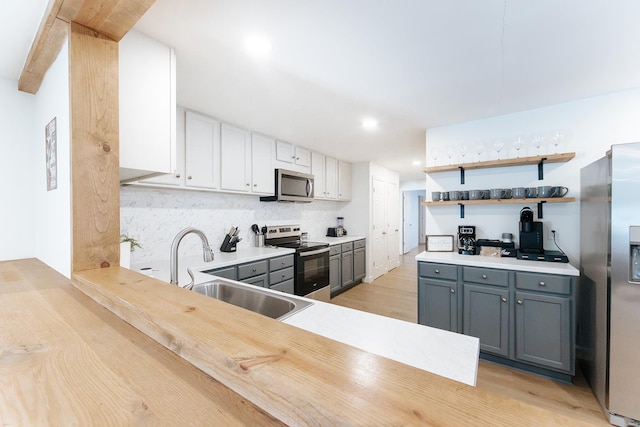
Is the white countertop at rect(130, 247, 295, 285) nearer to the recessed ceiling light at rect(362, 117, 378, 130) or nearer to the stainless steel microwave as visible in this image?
the stainless steel microwave

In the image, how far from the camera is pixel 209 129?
2.65m

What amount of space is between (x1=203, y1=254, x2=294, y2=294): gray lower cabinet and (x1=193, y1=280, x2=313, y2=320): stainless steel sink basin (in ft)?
2.02

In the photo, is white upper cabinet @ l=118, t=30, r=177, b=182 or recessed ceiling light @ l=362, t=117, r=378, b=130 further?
recessed ceiling light @ l=362, t=117, r=378, b=130

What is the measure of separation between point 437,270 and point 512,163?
1.27 meters

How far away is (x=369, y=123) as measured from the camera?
113 inches

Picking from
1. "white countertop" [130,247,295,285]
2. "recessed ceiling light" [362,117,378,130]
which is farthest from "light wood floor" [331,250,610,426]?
"recessed ceiling light" [362,117,378,130]

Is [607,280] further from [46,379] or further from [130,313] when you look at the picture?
[46,379]

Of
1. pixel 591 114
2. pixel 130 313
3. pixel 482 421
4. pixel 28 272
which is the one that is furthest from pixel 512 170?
pixel 28 272

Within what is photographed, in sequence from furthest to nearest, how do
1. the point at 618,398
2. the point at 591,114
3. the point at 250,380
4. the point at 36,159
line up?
the point at 591,114
the point at 36,159
the point at 618,398
the point at 250,380

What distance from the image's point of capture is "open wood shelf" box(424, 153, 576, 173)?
232 centimetres

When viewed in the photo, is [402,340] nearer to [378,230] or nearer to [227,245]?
[227,245]

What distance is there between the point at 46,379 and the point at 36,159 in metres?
1.88

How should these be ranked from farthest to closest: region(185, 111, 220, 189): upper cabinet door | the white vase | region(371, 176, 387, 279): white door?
region(371, 176, 387, 279): white door
region(185, 111, 220, 189): upper cabinet door
the white vase

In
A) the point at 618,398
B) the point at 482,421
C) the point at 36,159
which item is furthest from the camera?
the point at 36,159
